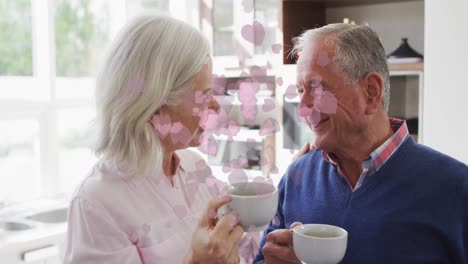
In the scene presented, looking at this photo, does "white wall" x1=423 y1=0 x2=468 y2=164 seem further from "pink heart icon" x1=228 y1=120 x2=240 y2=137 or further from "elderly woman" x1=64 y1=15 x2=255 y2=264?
"pink heart icon" x1=228 y1=120 x2=240 y2=137

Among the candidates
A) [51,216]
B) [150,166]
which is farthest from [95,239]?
[51,216]

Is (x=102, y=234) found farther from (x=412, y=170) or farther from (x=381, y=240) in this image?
(x=412, y=170)

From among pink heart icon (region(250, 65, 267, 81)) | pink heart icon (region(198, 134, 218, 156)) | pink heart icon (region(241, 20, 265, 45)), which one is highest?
pink heart icon (region(241, 20, 265, 45))

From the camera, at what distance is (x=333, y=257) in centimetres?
79

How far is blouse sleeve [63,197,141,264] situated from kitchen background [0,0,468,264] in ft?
4.21

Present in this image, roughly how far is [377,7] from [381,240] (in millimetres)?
2005

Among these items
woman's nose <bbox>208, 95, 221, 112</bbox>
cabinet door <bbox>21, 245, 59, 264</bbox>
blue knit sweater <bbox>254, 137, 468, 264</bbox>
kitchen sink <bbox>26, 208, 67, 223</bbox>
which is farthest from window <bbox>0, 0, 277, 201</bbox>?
woman's nose <bbox>208, 95, 221, 112</bbox>

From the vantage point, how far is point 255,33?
625mm

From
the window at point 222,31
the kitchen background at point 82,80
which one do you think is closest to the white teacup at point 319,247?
the kitchen background at point 82,80

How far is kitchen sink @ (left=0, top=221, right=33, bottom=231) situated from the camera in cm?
228

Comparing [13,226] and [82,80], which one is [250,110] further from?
[82,80]

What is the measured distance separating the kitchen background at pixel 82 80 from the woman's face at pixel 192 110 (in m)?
1.34

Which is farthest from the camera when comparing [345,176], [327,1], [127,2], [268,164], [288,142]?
[127,2]

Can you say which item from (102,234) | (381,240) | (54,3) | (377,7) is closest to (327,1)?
(377,7)
